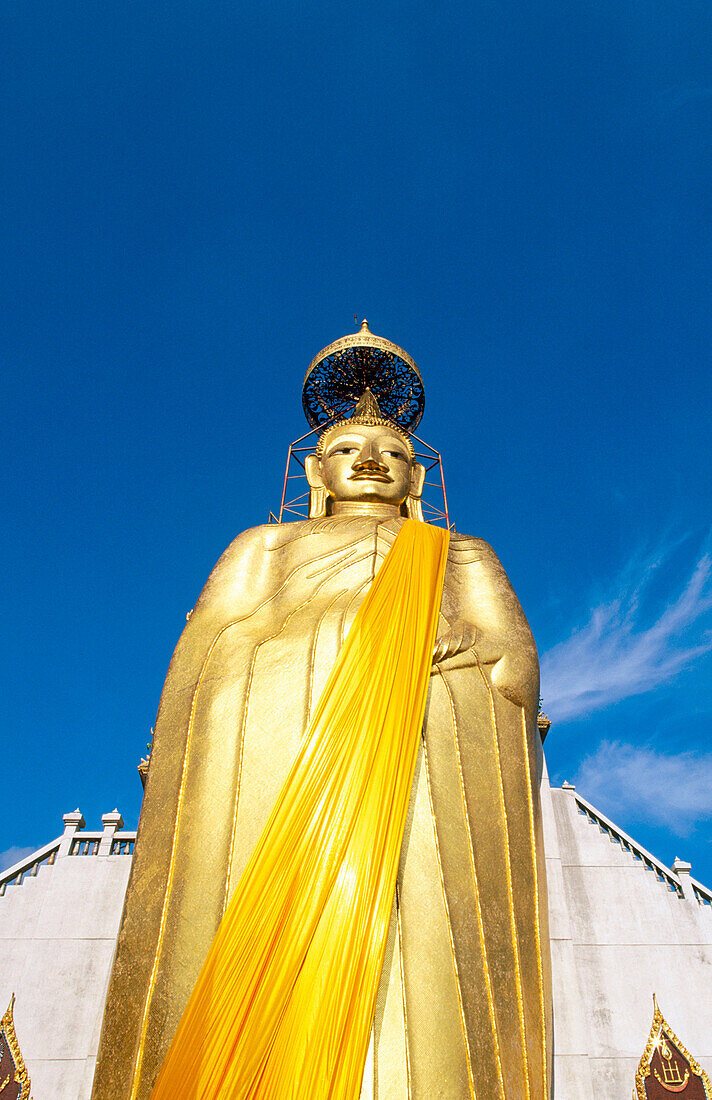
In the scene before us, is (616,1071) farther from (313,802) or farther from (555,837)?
(313,802)

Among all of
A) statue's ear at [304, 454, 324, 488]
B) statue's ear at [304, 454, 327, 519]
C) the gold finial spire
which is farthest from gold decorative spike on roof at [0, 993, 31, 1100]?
the gold finial spire

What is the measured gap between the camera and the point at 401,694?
3.25 meters

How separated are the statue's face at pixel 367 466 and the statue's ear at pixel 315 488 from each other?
0.13 metres

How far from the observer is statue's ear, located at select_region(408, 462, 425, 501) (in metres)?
6.02

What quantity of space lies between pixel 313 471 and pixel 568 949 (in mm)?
4085

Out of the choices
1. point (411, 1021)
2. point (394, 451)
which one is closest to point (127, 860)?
point (394, 451)

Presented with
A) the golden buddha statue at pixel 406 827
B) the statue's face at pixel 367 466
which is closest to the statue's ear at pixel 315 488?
the statue's face at pixel 367 466

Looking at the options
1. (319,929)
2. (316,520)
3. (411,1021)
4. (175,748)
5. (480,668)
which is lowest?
(411,1021)

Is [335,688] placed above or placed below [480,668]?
below

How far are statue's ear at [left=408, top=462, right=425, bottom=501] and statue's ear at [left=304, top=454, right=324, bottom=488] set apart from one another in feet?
2.33

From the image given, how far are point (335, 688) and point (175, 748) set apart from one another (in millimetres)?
775

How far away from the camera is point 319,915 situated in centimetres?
259

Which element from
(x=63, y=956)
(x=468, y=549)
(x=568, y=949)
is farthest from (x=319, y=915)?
(x=63, y=956)

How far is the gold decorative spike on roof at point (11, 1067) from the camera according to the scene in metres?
5.20
